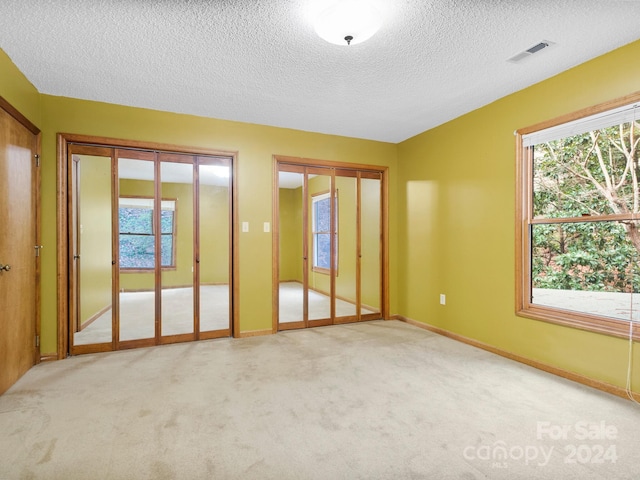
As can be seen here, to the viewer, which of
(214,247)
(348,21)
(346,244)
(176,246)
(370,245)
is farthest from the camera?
(370,245)

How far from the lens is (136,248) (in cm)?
355

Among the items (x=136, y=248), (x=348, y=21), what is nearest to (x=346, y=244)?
(x=136, y=248)

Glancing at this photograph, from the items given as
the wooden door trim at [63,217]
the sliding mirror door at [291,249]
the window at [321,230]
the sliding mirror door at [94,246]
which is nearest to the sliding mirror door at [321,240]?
the window at [321,230]

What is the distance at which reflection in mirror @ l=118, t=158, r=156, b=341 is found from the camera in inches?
138

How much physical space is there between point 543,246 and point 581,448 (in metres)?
1.72

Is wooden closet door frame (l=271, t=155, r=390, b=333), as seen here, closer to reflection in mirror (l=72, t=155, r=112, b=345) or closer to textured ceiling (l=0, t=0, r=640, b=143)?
textured ceiling (l=0, t=0, r=640, b=143)

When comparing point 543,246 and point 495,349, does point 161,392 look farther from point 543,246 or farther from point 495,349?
point 543,246

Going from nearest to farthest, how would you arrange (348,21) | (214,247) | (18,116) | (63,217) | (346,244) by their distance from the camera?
(348,21) → (18,116) → (63,217) → (214,247) → (346,244)

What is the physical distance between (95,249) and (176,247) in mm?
760

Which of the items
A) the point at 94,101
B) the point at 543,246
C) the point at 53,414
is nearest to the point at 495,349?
the point at 543,246

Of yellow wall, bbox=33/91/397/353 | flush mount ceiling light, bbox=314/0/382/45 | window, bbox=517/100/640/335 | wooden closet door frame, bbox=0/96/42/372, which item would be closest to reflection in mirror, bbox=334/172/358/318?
yellow wall, bbox=33/91/397/353

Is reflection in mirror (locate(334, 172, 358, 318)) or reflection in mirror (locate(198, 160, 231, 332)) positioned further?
reflection in mirror (locate(334, 172, 358, 318))

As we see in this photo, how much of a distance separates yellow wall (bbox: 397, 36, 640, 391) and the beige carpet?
Result: 0.31m

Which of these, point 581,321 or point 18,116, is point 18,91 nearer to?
point 18,116
